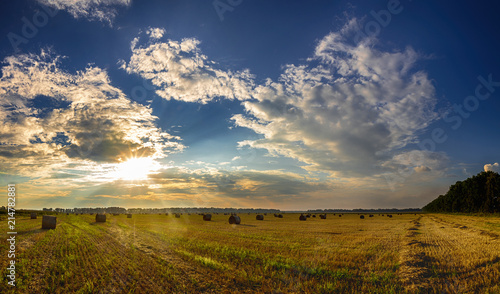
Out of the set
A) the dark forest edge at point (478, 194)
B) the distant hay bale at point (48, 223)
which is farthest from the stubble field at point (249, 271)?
the dark forest edge at point (478, 194)

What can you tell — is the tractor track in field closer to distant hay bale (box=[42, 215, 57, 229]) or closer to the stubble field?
the stubble field

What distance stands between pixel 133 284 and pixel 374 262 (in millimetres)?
11317

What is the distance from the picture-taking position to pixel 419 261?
13.6 metres

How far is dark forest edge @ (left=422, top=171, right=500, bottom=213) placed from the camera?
88150 mm

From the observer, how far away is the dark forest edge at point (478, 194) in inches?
3470

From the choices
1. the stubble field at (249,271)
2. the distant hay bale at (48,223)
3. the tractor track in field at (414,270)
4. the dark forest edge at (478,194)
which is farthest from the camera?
the dark forest edge at (478,194)

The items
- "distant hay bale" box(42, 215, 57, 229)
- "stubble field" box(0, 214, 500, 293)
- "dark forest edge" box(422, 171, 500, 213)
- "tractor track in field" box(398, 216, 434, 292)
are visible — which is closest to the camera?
"stubble field" box(0, 214, 500, 293)

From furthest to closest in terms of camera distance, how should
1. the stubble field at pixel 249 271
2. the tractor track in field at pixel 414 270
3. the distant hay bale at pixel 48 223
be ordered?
the distant hay bale at pixel 48 223, the tractor track in field at pixel 414 270, the stubble field at pixel 249 271

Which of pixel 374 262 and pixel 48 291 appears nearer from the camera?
pixel 48 291

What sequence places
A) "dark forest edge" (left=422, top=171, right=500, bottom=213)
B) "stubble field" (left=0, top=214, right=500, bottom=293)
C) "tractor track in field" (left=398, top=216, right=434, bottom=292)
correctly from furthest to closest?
"dark forest edge" (left=422, top=171, right=500, bottom=213) → "tractor track in field" (left=398, top=216, right=434, bottom=292) → "stubble field" (left=0, top=214, right=500, bottom=293)

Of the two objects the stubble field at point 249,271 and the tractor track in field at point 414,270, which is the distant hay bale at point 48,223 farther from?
the tractor track in field at point 414,270

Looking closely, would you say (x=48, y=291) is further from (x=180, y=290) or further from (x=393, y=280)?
(x=393, y=280)

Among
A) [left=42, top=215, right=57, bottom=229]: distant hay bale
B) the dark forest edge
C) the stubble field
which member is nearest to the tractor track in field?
the stubble field

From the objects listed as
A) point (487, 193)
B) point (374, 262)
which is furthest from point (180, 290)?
point (487, 193)
